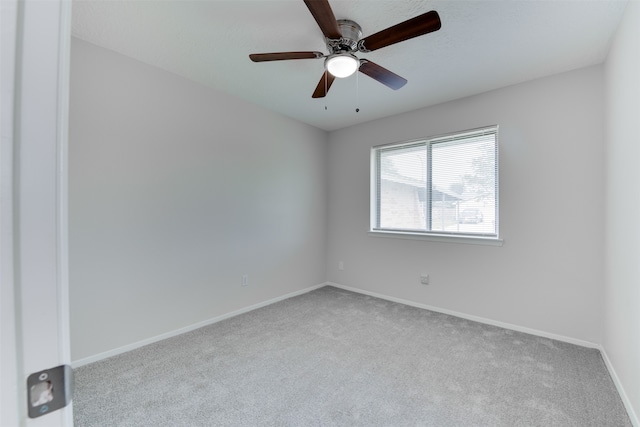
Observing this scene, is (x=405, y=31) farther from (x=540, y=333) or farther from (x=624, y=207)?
(x=540, y=333)

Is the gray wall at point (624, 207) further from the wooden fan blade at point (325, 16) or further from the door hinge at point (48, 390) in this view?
the door hinge at point (48, 390)

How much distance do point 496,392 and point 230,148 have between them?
317 cm

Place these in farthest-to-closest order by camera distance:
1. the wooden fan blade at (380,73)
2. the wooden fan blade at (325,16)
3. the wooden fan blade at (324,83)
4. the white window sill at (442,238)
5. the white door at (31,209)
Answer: the white window sill at (442,238) → the wooden fan blade at (324,83) → the wooden fan blade at (380,73) → the wooden fan blade at (325,16) → the white door at (31,209)

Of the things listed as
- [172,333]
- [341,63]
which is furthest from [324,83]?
[172,333]

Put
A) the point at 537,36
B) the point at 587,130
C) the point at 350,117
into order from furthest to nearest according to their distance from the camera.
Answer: the point at 350,117 < the point at 587,130 < the point at 537,36

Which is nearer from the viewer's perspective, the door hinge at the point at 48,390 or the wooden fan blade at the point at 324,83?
the door hinge at the point at 48,390

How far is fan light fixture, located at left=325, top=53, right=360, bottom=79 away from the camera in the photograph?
1.84 m

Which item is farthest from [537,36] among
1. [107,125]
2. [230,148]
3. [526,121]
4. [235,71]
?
[107,125]

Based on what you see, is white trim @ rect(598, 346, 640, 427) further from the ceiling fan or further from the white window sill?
the ceiling fan

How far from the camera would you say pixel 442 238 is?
128 inches

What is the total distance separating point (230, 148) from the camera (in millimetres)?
3117

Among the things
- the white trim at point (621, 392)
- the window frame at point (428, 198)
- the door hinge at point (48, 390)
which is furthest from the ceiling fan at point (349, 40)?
the white trim at point (621, 392)

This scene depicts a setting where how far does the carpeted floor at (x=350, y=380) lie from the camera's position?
1.63 m

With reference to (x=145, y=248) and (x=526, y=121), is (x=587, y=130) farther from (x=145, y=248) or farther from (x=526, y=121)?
(x=145, y=248)
